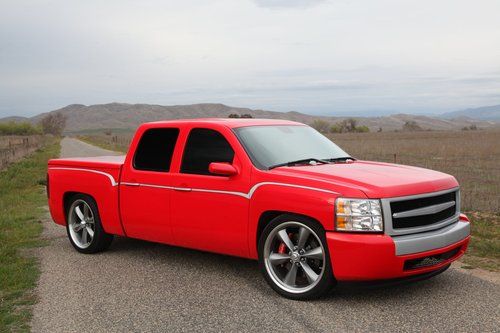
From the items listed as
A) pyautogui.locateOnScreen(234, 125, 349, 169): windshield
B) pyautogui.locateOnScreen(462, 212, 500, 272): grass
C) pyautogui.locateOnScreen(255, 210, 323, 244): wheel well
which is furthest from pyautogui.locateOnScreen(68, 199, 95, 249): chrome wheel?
pyautogui.locateOnScreen(462, 212, 500, 272): grass

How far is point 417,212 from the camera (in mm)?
5027

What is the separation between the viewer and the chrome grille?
486 centimetres

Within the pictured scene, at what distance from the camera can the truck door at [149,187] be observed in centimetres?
641

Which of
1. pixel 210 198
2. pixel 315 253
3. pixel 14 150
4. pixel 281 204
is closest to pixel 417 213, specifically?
pixel 315 253

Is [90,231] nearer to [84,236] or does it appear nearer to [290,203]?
[84,236]

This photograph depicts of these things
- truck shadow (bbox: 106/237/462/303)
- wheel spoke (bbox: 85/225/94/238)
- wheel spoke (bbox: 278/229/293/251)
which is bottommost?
truck shadow (bbox: 106/237/462/303)

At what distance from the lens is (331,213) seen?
489cm

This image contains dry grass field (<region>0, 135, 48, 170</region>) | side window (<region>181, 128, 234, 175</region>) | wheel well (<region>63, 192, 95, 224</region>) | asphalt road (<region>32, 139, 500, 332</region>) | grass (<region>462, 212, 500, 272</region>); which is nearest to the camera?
asphalt road (<region>32, 139, 500, 332</region>)

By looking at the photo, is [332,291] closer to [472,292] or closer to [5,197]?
[472,292]

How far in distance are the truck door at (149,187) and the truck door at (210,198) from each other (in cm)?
19

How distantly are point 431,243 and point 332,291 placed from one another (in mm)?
1075

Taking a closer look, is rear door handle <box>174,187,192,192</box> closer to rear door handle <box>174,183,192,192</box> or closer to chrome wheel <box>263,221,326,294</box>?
rear door handle <box>174,183,192,192</box>

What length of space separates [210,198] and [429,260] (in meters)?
2.24

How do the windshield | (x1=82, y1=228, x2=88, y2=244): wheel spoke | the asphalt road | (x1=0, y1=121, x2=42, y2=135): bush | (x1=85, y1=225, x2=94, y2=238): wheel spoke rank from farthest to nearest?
(x1=0, y1=121, x2=42, y2=135): bush, (x1=82, y1=228, x2=88, y2=244): wheel spoke, (x1=85, y1=225, x2=94, y2=238): wheel spoke, the windshield, the asphalt road
